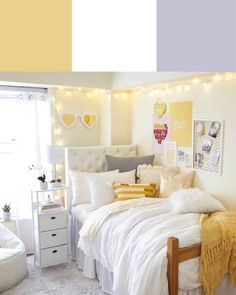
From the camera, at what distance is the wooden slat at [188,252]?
1.91 meters

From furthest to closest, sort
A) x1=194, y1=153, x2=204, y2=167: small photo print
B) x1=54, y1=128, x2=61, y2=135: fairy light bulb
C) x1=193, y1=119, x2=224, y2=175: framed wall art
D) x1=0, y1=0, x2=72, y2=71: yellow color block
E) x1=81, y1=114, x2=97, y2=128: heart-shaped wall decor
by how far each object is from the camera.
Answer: x1=81, y1=114, x2=97, y2=128: heart-shaped wall decor, x1=54, y1=128, x2=61, y2=135: fairy light bulb, x1=194, y1=153, x2=204, y2=167: small photo print, x1=193, y1=119, x2=224, y2=175: framed wall art, x1=0, y1=0, x2=72, y2=71: yellow color block

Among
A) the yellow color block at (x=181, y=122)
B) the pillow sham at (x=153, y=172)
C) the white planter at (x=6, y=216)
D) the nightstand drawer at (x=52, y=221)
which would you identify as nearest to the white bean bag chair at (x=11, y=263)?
the nightstand drawer at (x=52, y=221)

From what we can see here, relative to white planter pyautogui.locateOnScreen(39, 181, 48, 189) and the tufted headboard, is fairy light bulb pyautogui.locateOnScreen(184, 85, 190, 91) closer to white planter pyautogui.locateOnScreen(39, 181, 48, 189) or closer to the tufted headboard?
the tufted headboard

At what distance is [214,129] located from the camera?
2.84 metres

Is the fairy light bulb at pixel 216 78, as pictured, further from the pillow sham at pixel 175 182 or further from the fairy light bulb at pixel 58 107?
the fairy light bulb at pixel 58 107

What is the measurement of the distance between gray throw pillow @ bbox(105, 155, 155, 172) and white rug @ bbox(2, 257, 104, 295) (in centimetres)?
117

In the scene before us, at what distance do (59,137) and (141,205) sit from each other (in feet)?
4.95

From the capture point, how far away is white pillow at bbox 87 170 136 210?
3.06 metres

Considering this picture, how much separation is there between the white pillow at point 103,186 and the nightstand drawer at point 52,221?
1.11ft

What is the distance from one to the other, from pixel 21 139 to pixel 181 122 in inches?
74.8

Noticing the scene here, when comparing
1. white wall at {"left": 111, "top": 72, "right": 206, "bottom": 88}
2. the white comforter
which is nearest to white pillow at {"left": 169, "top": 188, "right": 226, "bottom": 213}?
the white comforter

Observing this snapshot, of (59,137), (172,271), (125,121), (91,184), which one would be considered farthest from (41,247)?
(125,121)

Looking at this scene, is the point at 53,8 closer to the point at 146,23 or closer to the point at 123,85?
the point at 146,23

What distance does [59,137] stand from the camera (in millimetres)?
3721
